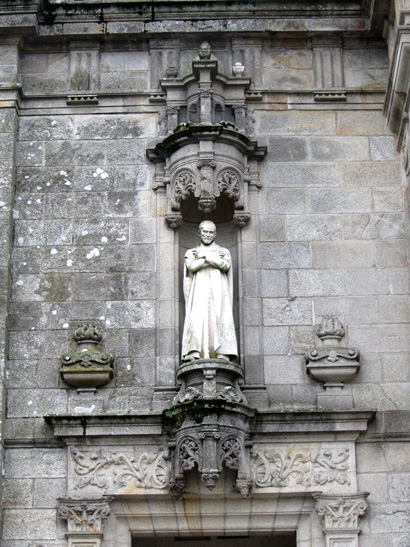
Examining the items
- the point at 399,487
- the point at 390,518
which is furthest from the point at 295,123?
the point at 390,518

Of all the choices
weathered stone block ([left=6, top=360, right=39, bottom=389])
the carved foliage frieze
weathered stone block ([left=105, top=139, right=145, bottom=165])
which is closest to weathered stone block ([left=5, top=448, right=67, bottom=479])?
weathered stone block ([left=6, top=360, right=39, bottom=389])

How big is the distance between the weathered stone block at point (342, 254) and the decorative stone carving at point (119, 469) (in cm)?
272

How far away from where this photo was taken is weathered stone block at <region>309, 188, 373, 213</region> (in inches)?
526

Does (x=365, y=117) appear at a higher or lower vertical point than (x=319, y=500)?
higher

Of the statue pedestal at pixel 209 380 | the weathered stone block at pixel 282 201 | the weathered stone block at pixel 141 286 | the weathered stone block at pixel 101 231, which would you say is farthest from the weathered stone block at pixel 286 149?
the statue pedestal at pixel 209 380

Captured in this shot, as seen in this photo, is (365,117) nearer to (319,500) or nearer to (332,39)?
(332,39)

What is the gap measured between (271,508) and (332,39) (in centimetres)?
552

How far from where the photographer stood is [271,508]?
12.1 meters

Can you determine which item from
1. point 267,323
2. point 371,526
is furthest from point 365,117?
point 371,526

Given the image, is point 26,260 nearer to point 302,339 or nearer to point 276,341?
point 276,341

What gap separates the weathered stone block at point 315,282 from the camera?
12969 millimetres

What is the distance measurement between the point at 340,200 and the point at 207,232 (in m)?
1.56

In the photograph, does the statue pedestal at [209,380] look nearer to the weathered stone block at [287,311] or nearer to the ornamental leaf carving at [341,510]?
the weathered stone block at [287,311]

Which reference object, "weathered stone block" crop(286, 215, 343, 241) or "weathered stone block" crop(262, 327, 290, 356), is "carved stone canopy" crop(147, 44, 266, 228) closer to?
"weathered stone block" crop(286, 215, 343, 241)
